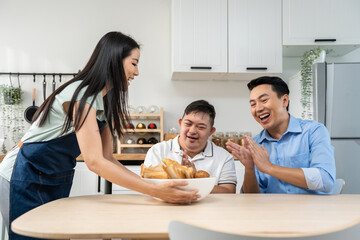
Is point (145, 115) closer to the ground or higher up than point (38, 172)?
higher up

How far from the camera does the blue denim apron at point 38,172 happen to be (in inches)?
51.1

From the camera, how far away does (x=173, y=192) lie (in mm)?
1138

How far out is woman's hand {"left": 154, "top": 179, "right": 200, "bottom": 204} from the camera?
1137mm

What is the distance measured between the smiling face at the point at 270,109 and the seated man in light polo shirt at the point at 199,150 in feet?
0.86

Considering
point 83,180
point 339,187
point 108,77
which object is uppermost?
point 108,77

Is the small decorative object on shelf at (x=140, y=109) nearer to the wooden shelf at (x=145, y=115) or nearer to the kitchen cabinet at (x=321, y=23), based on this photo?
the wooden shelf at (x=145, y=115)

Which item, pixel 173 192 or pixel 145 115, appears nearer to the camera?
pixel 173 192

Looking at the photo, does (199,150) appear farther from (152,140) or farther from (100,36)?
(100,36)

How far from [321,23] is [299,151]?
2010 millimetres

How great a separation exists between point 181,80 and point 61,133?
7.86 ft

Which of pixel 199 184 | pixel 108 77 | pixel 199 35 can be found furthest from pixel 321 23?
pixel 199 184

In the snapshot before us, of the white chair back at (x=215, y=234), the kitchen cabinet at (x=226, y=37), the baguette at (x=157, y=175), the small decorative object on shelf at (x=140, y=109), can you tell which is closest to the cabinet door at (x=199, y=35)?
the kitchen cabinet at (x=226, y=37)

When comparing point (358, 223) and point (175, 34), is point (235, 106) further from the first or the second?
point (358, 223)

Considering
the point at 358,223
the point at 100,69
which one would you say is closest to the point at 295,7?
the point at 100,69
